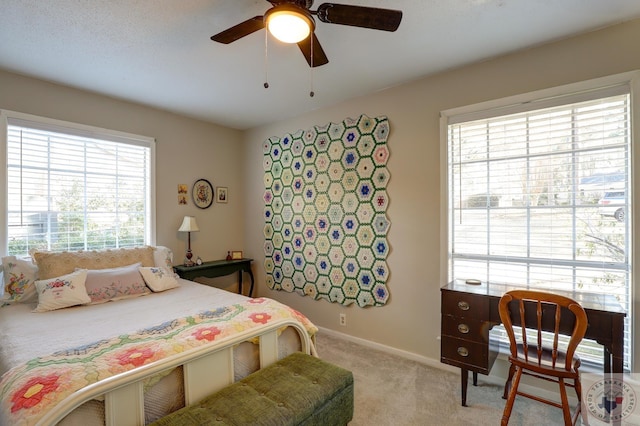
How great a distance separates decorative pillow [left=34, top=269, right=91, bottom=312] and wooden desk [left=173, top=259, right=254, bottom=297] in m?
1.08

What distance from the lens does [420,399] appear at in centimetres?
218

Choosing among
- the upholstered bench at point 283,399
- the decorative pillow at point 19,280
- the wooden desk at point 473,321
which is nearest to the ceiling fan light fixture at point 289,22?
the upholstered bench at point 283,399

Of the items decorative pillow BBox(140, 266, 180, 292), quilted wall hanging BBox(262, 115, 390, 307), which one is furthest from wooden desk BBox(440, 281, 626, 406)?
decorative pillow BBox(140, 266, 180, 292)

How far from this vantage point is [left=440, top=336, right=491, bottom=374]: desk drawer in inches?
79.5

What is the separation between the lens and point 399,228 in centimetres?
285

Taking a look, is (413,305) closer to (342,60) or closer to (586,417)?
(586,417)

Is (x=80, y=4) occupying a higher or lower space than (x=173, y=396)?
higher

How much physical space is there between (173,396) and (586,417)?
8.06 ft

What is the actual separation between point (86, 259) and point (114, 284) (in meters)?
0.43

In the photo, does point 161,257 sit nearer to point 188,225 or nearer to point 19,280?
point 188,225

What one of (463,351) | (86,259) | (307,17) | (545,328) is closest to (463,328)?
(463,351)

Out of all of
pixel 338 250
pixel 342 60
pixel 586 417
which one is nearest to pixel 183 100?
pixel 342 60

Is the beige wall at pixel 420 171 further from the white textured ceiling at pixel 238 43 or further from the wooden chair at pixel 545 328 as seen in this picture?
the wooden chair at pixel 545 328

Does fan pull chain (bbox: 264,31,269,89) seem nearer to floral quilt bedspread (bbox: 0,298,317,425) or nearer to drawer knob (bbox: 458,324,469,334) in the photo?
floral quilt bedspread (bbox: 0,298,317,425)
